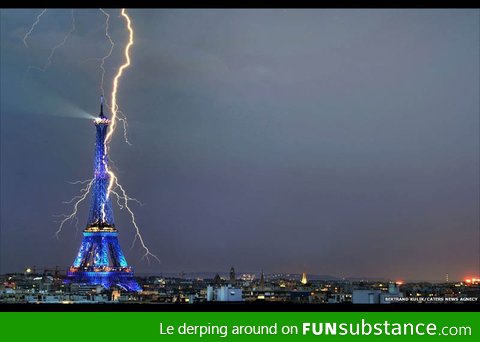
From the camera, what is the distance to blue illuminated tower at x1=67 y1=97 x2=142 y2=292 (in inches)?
1453

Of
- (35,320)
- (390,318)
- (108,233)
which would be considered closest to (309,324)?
(390,318)

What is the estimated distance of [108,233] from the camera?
125 ft

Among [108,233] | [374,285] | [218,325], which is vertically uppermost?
[108,233]

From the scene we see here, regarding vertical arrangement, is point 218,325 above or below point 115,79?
below

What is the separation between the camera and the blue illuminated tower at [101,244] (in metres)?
36.9

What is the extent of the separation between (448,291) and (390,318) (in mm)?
18367

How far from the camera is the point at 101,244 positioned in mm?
37906

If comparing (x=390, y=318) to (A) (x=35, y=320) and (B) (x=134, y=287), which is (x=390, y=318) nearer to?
(A) (x=35, y=320)
